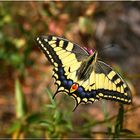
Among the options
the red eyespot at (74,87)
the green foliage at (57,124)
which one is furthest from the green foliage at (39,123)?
the red eyespot at (74,87)

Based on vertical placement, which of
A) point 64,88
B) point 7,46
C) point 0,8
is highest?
point 0,8

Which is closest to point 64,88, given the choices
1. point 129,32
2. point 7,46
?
point 7,46

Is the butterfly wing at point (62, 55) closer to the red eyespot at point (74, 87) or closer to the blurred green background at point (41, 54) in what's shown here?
the red eyespot at point (74, 87)

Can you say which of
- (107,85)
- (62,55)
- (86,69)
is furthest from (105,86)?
(62,55)

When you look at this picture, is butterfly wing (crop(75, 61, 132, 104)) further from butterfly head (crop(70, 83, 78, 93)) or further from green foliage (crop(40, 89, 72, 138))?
green foliage (crop(40, 89, 72, 138))

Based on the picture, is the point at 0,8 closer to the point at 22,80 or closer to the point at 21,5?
the point at 21,5

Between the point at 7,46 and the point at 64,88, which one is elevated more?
the point at 7,46
